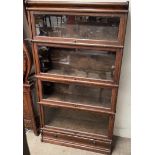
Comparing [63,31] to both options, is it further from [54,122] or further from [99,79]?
[54,122]

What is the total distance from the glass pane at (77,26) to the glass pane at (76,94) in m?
0.52

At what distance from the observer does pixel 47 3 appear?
1418 millimetres

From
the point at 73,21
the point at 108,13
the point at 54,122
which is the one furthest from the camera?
the point at 54,122

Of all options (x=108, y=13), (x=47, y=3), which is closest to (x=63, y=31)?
(x=47, y=3)

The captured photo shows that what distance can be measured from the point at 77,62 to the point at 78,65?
3 cm

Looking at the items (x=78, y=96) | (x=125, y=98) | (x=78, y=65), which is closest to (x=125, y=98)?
(x=125, y=98)

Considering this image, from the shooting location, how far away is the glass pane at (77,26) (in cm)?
146

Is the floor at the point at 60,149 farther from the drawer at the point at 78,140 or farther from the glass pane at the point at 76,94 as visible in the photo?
the glass pane at the point at 76,94

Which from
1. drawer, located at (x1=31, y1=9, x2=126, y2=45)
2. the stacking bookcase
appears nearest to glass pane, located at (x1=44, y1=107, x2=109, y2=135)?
the stacking bookcase

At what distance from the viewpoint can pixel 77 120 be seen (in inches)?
78.2

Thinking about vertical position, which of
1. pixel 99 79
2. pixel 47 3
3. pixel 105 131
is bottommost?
pixel 105 131

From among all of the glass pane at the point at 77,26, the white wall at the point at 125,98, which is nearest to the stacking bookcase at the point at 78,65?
the glass pane at the point at 77,26
